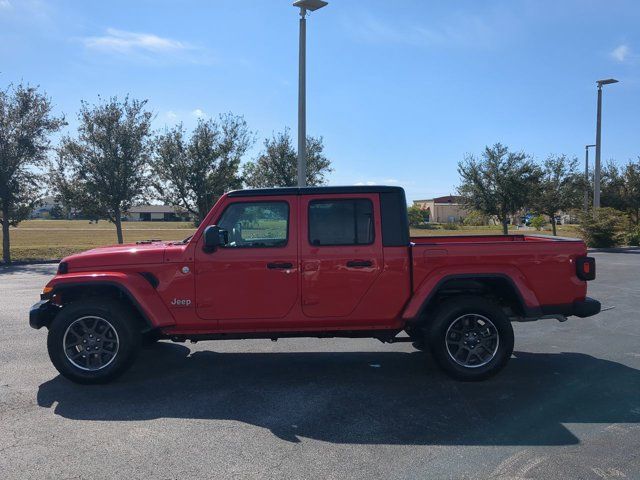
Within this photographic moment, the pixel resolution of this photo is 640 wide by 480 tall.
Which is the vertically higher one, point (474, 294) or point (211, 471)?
point (474, 294)

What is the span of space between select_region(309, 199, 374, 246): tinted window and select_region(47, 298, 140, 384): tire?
209 centimetres

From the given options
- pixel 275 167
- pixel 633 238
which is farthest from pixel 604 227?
pixel 275 167

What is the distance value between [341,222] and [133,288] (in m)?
2.19

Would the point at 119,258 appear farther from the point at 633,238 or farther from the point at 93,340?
the point at 633,238

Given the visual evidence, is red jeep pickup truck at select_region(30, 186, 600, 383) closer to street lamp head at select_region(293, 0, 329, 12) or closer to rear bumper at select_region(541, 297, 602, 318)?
rear bumper at select_region(541, 297, 602, 318)

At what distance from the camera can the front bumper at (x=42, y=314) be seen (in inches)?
219

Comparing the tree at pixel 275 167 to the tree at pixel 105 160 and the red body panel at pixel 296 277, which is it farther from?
the red body panel at pixel 296 277

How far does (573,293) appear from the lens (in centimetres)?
566

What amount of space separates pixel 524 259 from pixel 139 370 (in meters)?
4.33

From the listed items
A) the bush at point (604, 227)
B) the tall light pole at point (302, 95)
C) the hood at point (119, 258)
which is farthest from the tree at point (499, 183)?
the hood at point (119, 258)

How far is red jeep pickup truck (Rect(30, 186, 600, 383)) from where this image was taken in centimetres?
545

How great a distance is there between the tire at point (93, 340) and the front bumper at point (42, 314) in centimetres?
18

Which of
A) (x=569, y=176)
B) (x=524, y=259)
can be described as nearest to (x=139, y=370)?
(x=524, y=259)

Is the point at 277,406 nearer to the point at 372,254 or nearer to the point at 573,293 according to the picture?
the point at 372,254
